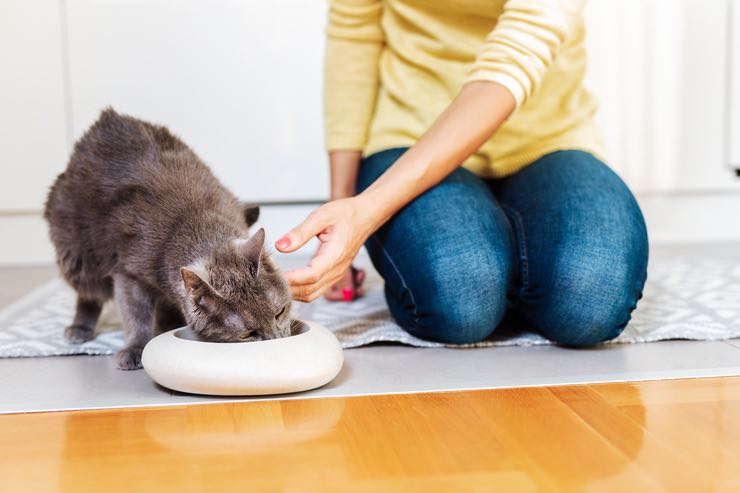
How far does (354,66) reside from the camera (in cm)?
178

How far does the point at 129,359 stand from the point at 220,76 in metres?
1.38

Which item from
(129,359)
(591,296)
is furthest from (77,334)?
(591,296)

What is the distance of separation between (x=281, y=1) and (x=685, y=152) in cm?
143

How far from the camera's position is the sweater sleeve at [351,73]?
1.76m

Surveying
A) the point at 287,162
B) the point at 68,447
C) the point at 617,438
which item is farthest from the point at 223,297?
the point at 287,162

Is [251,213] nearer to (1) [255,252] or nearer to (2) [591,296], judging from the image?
(1) [255,252]

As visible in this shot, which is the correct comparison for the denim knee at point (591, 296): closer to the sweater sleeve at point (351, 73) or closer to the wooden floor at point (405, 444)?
the wooden floor at point (405, 444)

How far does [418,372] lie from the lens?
1.33m

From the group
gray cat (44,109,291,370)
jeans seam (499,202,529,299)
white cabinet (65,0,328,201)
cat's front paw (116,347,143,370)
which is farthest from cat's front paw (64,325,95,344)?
white cabinet (65,0,328,201)

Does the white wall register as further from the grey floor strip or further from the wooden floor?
the wooden floor

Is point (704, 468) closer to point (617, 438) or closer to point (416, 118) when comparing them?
point (617, 438)

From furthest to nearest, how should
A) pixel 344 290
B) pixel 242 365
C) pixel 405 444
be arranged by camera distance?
1. pixel 344 290
2. pixel 242 365
3. pixel 405 444

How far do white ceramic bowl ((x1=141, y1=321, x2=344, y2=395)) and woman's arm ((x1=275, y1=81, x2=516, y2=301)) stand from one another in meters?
0.16

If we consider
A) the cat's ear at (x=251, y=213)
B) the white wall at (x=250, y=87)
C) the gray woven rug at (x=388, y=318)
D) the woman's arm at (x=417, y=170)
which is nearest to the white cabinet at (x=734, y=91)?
the white wall at (x=250, y=87)
